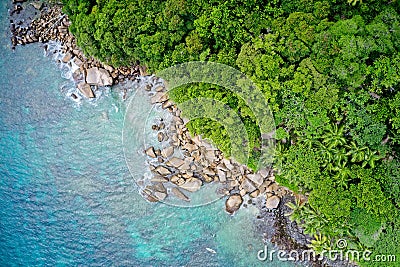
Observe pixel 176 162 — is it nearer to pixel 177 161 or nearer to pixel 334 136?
pixel 177 161

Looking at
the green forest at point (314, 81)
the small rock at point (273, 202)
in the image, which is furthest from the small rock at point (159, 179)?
the small rock at point (273, 202)

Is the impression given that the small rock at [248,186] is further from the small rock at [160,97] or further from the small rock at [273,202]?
the small rock at [160,97]

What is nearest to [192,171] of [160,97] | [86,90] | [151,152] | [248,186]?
[151,152]

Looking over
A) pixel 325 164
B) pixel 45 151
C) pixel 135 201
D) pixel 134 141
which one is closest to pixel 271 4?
pixel 325 164

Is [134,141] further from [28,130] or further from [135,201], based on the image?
[28,130]

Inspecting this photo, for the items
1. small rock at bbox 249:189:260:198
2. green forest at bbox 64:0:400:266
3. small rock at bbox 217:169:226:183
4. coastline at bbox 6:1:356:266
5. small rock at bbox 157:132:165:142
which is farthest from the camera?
small rock at bbox 157:132:165:142

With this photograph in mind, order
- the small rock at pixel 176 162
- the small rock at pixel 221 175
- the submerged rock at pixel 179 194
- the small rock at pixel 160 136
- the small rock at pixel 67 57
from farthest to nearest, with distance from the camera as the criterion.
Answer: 1. the small rock at pixel 67 57
2. the small rock at pixel 160 136
3. the small rock at pixel 176 162
4. the submerged rock at pixel 179 194
5. the small rock at pixel 221 175

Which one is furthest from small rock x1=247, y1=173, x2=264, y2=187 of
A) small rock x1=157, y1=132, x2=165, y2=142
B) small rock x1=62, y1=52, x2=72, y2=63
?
small rock x1=62, y1=52, x2=72, y2=63

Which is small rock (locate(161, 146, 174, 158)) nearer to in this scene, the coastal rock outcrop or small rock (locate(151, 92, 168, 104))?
small rock (locate(151, 92, 168, 104))
